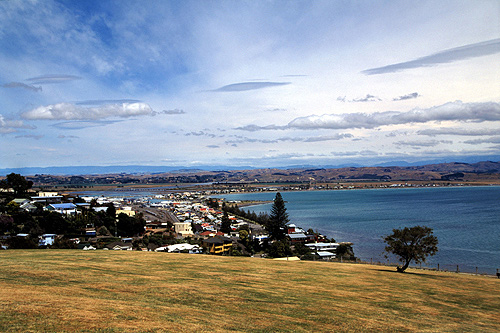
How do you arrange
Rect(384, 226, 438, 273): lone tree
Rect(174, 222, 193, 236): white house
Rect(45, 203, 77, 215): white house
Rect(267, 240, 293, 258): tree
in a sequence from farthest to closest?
Rect(174, 222, 193, 236): white house < Rect(45, 203, 77, 215): white house < Rect(267, 240, 293, 258): tree < Rect(384, 226, 438, 273): lone tree

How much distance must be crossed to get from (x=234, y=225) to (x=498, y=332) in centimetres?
6140

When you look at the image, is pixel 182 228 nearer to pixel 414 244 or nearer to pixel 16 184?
pixel 16 184

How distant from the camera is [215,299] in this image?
1026 cm

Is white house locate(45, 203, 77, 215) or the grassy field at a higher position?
the grassy field

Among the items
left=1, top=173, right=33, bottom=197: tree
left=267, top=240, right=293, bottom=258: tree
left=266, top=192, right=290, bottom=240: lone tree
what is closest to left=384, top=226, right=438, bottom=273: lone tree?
left=267, top=240, right=293, bottom=258: tree

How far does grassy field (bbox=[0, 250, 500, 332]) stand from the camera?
7.43 m

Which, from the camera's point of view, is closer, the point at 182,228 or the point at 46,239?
the point at 46,239

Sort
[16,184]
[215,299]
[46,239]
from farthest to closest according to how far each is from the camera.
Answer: [16,184] < [46,239] < [215,299]

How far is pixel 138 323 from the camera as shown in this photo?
7.20 meters

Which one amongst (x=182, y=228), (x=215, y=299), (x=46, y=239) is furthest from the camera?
(x=182, y=228)

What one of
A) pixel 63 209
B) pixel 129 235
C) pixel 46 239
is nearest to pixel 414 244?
pixel 46 239

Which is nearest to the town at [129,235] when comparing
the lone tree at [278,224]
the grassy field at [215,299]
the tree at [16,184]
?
the tree at [16,184]

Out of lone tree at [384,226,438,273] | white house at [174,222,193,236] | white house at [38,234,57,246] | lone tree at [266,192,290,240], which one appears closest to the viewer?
lone tree at [384,226,438,273]

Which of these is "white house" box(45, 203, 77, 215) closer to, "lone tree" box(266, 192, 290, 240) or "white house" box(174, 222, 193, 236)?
"white house" box(174, 222, 193, 236)
